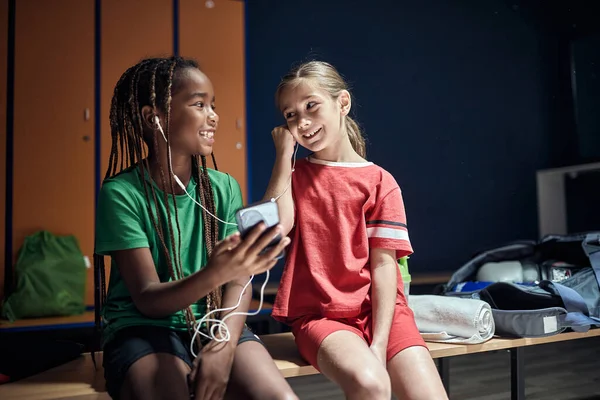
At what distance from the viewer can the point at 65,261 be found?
304 centimetres

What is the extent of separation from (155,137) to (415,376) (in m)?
0.79

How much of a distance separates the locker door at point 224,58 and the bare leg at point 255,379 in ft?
7.32

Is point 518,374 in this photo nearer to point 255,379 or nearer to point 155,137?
point 255,379

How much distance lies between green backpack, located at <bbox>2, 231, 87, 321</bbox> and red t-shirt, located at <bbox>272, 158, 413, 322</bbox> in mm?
1906

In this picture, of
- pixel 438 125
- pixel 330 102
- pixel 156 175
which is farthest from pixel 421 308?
pixel 438 125

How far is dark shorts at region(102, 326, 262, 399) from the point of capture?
1.08 meters

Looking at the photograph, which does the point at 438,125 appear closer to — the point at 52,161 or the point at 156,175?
the point at 52,161

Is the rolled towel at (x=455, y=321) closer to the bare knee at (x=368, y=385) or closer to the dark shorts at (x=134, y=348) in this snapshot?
the bare knee at (x=368, y=385)

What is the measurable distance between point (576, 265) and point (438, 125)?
2437 millimetres

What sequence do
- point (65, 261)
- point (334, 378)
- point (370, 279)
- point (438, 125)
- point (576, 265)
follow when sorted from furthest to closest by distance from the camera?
1. point (438, 125)
2. point (65, 261)
3. point (576, 265)
4. point (370, 279)
5. point (334, 378)

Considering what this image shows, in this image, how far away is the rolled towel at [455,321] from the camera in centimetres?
161

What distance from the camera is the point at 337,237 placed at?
1.48 m

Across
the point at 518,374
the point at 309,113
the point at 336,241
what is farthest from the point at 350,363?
the point at 518,374

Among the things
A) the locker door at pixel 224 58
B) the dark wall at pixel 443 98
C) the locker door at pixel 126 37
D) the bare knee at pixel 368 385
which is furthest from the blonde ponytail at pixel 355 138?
the dark wall at pixel 443 98
